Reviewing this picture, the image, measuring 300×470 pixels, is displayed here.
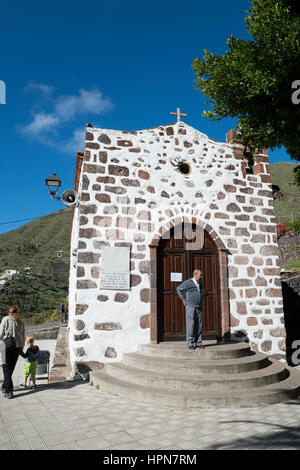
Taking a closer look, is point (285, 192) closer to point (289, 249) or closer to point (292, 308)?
point (289, 249)

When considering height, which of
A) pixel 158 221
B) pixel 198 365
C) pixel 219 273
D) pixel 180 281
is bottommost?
pixel 198 365

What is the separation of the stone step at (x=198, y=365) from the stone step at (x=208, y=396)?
42 cm

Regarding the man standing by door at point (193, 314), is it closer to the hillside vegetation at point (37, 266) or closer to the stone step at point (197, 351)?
the stone step at point (197, 351)

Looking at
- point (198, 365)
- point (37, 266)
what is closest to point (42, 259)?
point (37, 266)

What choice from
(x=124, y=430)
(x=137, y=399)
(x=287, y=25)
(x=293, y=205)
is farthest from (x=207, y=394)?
(x=293, y=205)

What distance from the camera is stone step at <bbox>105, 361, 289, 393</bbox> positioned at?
16.2 feet

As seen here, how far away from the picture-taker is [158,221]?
725 cm

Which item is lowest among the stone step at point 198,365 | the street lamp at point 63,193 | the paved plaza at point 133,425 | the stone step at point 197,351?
the paved plaza at point 133,425

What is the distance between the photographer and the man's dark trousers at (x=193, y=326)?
19.3 feet

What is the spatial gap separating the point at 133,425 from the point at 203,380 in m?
1.49

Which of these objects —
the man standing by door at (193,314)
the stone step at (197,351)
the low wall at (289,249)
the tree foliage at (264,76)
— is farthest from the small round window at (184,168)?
the low wall at (289,249)

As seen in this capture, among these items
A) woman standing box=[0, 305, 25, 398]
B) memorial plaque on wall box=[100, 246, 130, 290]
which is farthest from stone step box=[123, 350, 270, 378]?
woman standing box=[0, 305, 25, 398]

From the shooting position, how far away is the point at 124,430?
3646mm
